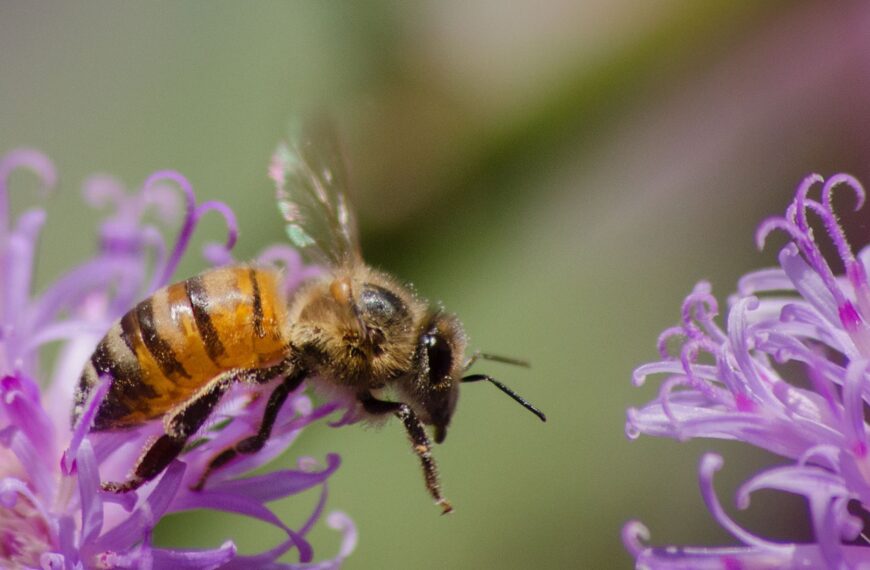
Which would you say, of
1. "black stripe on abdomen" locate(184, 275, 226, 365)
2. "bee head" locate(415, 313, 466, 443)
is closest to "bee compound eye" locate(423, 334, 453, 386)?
"bee head" locate(415, 313, 466, 443)

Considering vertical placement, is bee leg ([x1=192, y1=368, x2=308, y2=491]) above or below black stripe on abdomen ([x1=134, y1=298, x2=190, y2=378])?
below

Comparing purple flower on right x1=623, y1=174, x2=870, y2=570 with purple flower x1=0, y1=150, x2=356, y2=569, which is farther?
purple flower x1=0, y1=150, x2=356, y2=569

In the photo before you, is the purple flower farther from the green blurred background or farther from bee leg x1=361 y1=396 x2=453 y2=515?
the green blurred background

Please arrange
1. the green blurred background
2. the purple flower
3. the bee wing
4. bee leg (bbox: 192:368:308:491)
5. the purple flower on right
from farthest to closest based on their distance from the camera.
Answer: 1. the green blurred background
2. the bee wing
3. bee leg (bbox: 192:368:308:491)
4. the purple flower
5. the purple flower on right

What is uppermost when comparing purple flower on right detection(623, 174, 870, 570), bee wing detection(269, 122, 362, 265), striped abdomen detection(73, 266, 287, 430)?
bee wing detection(269, 122, 362, 265)

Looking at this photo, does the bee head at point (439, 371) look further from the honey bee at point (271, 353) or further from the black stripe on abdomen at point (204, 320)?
the black stripe on abdomen at point (204, 320)

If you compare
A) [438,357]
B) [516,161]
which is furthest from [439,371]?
[516,161]
